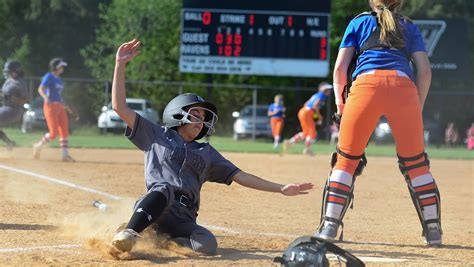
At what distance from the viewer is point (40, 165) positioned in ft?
45.1

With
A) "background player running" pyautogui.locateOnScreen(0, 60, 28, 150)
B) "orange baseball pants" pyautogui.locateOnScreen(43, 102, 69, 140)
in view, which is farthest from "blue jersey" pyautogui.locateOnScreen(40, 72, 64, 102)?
"background player running" pyautogui.locateOnScreen(0, 60, 28, 150)

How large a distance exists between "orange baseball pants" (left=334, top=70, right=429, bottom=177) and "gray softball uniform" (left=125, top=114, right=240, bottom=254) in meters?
0.84

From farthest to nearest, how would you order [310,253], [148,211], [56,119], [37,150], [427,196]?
[56,119] → [37,150] → [427,196] → [148,211] → [310,253]

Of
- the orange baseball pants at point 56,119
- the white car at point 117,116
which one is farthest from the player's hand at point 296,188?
the white car at point 117,116

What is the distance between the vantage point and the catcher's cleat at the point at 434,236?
6.54 metres

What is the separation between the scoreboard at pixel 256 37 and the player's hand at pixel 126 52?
20914 millimetres

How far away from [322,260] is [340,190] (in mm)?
1598

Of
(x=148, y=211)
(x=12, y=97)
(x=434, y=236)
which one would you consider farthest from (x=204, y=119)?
(x=12, y=97)

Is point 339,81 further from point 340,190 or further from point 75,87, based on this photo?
point 75,87

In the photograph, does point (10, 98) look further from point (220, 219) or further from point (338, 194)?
point (338, 194)

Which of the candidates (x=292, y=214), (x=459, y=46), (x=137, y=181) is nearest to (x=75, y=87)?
(x=459, y=46)

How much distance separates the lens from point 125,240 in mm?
5344

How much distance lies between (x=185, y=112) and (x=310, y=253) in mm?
1758

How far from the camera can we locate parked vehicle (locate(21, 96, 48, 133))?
29.9m
